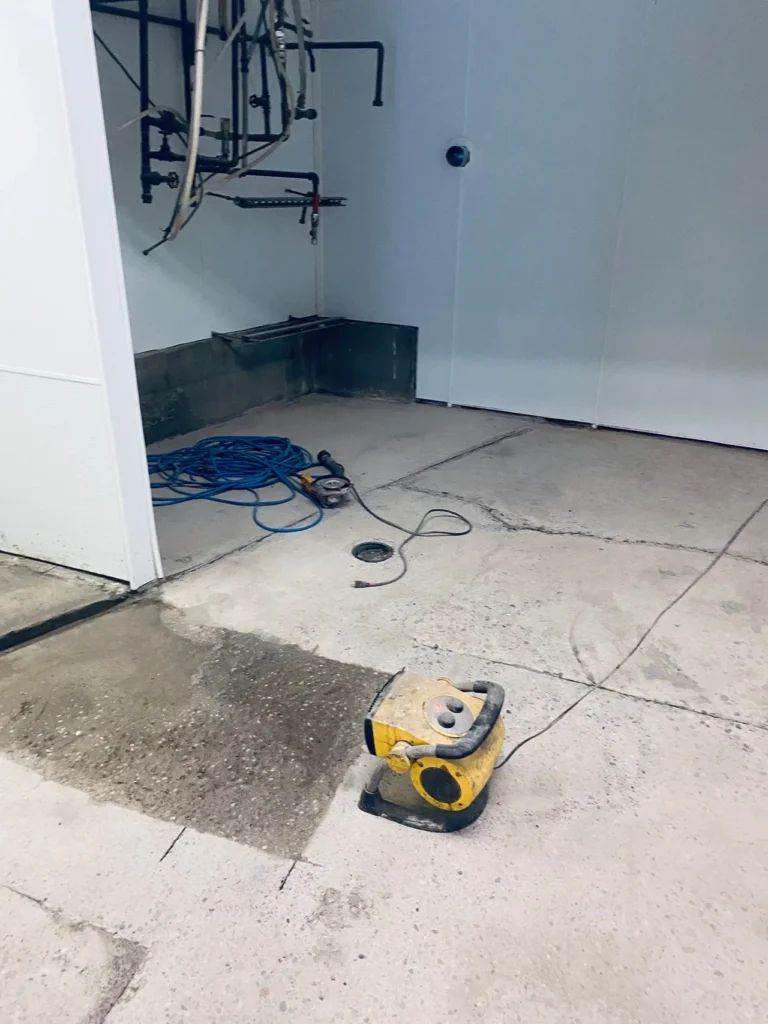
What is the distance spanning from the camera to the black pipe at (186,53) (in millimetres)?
3182

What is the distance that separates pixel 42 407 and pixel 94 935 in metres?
1.51

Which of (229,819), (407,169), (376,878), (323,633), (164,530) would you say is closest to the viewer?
(376,878)

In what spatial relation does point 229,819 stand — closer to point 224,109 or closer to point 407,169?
point 224,109

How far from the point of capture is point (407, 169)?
13.6 ft

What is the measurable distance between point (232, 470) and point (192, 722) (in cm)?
171

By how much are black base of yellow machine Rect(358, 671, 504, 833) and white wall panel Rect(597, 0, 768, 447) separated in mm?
2842

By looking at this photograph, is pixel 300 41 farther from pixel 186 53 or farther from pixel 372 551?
pixel 372 551

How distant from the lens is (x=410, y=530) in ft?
9.26

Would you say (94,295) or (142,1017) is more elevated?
(94,295)

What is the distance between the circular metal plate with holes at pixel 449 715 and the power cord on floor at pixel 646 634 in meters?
0.26

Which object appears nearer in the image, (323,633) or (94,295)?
(94,295)

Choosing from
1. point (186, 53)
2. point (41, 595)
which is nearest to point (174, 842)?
point (41, 595)

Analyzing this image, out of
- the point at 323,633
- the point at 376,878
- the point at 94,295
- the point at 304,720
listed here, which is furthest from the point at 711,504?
the point at 94,295

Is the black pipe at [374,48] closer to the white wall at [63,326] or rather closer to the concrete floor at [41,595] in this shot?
the white wall at [63,326]
